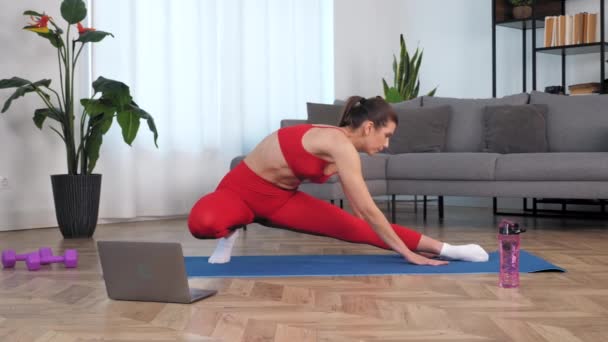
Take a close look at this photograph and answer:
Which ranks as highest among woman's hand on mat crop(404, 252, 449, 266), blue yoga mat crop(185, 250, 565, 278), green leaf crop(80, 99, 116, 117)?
green leaf crop(80, 99, 116, 117)

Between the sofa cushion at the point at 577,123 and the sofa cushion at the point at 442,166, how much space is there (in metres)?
0.60

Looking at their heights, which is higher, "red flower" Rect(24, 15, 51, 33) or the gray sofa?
"red flower" Rect(24, 15, 51, 33)

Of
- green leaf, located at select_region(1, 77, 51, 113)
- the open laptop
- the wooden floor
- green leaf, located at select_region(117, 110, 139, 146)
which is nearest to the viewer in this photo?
the wooden floor

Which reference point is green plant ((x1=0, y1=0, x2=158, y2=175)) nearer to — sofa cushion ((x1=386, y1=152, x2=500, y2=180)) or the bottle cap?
sofa cushion ((x1=386, y1=152, x2=500, y2=180))

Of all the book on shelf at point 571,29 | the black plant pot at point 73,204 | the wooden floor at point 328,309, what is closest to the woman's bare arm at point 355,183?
the wooden floor at point 328,309

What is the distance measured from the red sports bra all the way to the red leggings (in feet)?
0.64

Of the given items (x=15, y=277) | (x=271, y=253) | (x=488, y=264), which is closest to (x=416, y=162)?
(x=271, y=253)

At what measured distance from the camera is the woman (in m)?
2.76

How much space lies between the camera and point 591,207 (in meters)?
5.64

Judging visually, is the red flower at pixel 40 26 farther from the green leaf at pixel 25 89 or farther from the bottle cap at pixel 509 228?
the bottle cap at pixel 509 228

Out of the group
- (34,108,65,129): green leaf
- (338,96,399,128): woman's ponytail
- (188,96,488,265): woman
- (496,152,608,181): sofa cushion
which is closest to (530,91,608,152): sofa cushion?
(496,152,608,181): sofa cushion

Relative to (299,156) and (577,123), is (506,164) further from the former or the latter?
(299,156)

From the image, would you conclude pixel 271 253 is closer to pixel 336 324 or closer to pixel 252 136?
pixel 336 324

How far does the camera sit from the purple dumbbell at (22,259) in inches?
119
